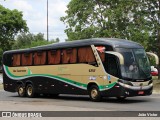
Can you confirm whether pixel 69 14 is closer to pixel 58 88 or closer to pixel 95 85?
pixel 58 88

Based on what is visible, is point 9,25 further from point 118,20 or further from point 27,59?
point 27,59

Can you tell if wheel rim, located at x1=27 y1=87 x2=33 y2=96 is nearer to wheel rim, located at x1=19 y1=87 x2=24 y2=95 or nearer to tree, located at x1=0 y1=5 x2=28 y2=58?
wheel rim, located at x1=19 y1=87 x2=24 y2=95

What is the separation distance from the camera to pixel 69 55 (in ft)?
79.1

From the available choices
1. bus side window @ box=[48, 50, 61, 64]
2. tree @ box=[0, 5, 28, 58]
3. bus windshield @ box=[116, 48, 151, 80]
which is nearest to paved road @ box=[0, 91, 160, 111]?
bus windshield @ box=[116, 48, 151, 80]

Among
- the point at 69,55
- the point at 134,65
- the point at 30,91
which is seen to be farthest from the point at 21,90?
the point at 134,65

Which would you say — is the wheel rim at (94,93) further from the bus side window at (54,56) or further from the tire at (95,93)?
the bus side window at (54,56)

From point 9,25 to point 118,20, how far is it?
1520 inches

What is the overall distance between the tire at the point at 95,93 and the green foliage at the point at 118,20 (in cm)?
1646

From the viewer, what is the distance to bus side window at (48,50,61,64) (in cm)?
2505

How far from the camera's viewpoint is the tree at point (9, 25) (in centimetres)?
7281

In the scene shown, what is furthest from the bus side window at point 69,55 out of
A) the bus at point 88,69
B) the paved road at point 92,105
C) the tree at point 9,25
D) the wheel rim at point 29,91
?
the tree at point 9,25

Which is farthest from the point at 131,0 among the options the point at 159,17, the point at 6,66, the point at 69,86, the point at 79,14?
the point at 69,86

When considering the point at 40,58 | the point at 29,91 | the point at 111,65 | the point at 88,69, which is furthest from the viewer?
the point at 29,91

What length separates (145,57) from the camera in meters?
21.9
